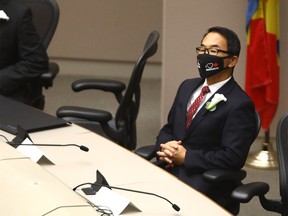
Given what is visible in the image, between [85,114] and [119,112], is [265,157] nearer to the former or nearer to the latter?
[119,112]

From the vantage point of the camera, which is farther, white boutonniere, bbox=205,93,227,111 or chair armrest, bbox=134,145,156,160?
chair armrest, bbox=134,145,156,160

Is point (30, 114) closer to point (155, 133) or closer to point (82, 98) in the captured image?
point (155, 133)

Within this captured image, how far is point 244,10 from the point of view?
4285 millimetres

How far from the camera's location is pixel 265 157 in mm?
4207

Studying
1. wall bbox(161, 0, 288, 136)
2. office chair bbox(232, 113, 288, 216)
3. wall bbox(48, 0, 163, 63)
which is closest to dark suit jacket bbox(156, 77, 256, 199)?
office chair bbox(232, 113, 288, 216)

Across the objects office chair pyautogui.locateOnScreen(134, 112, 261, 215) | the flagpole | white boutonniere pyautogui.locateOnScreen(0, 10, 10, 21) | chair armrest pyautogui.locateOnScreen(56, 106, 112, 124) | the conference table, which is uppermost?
white boutonniere pyautogui.locateOnScreen(0, 10, 10, 21)

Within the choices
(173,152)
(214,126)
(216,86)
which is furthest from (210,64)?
(173,152)

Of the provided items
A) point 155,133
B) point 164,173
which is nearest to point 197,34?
point 155,133

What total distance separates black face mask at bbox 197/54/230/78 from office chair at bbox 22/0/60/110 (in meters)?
1.29

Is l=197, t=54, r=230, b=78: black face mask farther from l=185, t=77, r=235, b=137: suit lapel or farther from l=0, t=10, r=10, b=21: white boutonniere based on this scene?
l=0, t=10, r=10, b=21: white boutonniere

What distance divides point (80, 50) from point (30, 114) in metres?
3.87

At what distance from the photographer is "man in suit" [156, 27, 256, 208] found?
2504mm

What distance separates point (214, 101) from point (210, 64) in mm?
165

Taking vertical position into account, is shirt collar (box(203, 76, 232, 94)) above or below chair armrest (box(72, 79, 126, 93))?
above
